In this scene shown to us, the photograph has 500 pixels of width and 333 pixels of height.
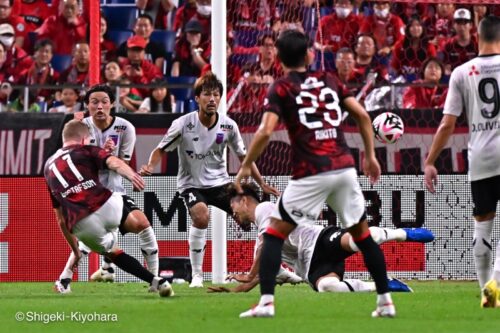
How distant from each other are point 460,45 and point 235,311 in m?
9.22

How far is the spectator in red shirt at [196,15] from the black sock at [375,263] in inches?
433

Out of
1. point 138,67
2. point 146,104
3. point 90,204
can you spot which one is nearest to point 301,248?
point 90,204

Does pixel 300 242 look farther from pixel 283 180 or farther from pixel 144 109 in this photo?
pixel 144 109

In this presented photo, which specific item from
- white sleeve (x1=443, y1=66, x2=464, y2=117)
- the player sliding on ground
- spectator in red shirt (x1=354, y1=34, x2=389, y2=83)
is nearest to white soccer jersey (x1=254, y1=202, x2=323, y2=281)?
the player sliding on ground

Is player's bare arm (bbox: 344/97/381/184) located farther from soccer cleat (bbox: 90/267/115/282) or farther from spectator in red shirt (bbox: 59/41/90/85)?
spectator in red shirt (bbox: 59/41/90/85)

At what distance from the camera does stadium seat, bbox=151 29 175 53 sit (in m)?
18.7

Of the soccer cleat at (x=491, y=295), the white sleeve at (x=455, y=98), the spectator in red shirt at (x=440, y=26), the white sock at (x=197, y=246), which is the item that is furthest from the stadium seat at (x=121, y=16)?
the soccer cleat at (x=491, y=295)

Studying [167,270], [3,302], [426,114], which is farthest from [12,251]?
[426,114]

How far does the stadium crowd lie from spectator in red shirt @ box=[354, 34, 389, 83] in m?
0.01

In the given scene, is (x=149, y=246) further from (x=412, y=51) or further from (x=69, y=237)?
(x=412, y=51)

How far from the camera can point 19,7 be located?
19844 millimetres

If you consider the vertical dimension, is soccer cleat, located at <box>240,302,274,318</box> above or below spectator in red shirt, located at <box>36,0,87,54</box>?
below

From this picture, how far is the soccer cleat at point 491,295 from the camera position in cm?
888

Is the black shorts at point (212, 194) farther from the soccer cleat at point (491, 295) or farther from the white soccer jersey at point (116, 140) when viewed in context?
the soccer cleat at point (491, 295)
